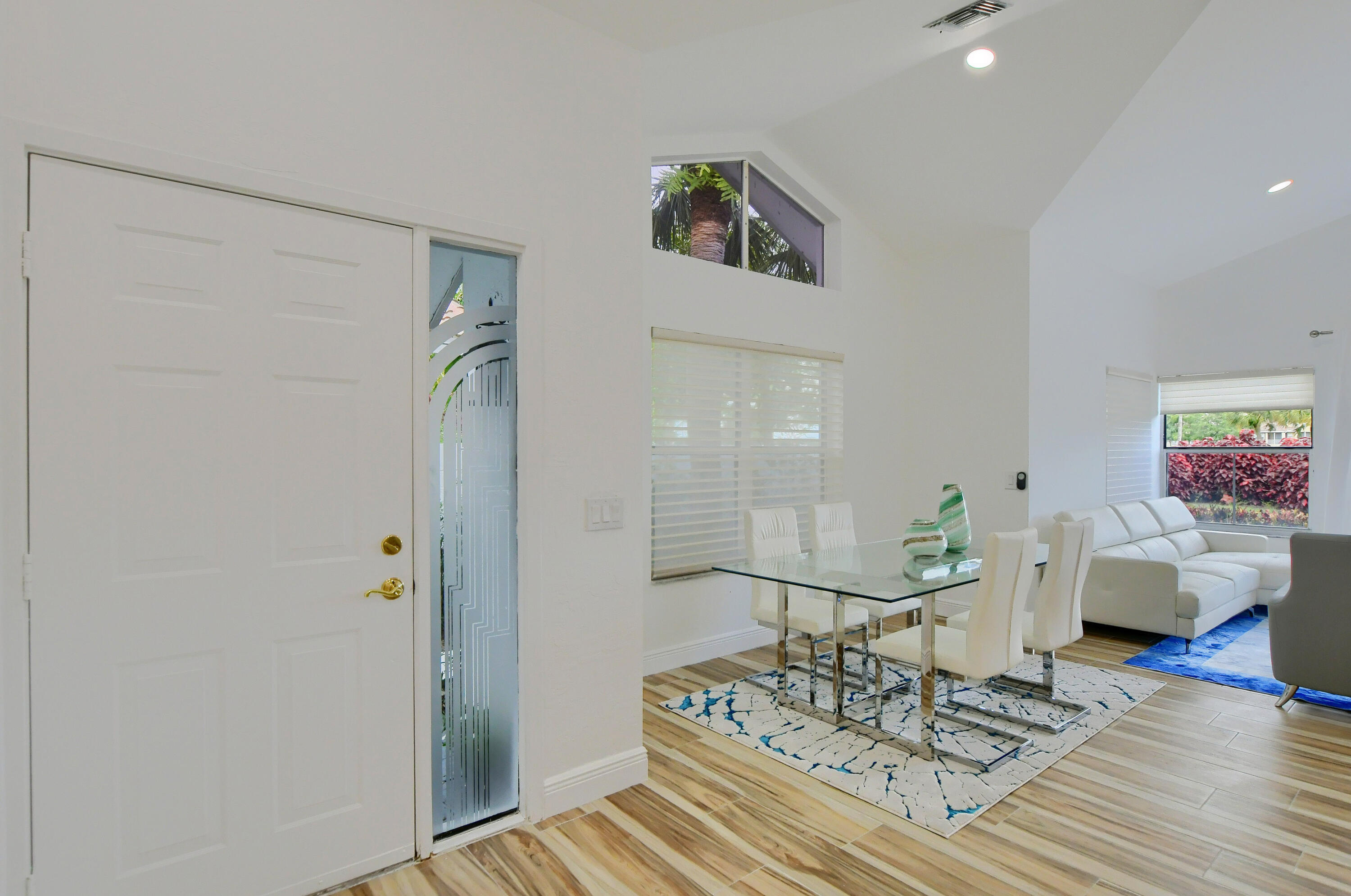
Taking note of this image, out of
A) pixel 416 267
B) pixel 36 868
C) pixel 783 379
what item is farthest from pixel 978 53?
pixel 36 868

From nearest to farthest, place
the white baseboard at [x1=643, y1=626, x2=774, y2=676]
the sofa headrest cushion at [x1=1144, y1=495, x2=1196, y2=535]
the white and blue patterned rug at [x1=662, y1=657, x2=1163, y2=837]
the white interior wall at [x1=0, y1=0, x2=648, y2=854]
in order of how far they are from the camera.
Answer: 1. the white interior wall at [x1=0, y1=0, x2=648, y2=854]
2. the white and blue patterned rug at [x1=662, y1=657, x2=1163, y2=837]
3. the white baseboard at [x1=643, y1=626, x2=774, y2=676]
4. the sofa headrest cushion at [x1=1144, y1=495, x2=1196, y2=535]

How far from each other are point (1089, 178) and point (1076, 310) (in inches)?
51.0

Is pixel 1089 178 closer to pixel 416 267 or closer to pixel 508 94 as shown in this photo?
pixel 508 94

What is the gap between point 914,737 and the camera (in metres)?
3.25

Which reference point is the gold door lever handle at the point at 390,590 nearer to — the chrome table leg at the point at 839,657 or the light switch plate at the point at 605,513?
the light switch plate at the point at 605,513

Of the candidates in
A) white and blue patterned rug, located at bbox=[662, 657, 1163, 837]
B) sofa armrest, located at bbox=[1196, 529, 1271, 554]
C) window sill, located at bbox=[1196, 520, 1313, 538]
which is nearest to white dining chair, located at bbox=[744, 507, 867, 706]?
white and blue patterned rug, located at bbox=[662, 657, 1163, 837]

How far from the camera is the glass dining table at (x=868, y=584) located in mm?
2984

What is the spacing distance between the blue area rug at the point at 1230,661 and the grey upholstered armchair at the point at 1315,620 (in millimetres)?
174

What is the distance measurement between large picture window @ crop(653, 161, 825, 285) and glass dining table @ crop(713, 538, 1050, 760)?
6.54 ft

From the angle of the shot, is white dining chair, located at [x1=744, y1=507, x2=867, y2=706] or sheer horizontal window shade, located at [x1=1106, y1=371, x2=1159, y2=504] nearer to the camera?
white dining chair, located at [x1=744, y1=507, x2=867, y2=706]

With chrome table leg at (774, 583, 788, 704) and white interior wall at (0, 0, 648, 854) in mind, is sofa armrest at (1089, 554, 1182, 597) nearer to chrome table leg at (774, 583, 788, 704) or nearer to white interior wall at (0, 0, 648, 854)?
chrome table leg at (774, 583, 788, 704)

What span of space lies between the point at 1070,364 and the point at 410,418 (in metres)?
5.18

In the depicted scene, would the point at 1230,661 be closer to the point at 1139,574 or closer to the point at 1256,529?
the point at 1139,574

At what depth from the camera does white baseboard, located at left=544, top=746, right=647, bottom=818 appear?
254cm
